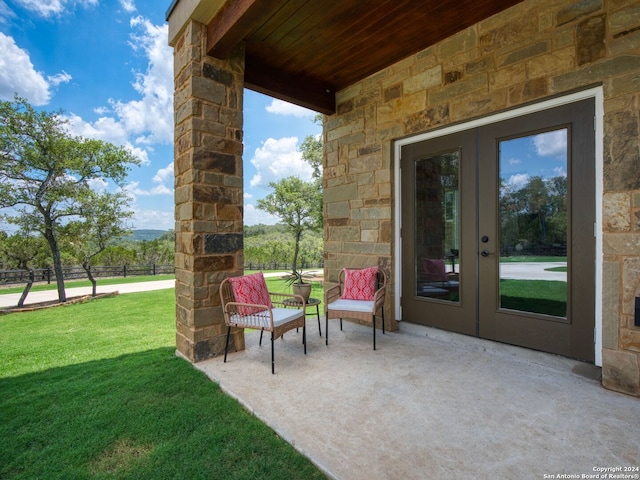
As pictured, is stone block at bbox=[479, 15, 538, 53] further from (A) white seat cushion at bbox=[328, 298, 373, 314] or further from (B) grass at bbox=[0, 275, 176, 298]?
(B) grass at bbox=[0, 275, 176, 298]

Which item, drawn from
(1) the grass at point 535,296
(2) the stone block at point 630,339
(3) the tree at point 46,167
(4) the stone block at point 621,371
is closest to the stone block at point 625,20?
(1) the grass at point 535,296

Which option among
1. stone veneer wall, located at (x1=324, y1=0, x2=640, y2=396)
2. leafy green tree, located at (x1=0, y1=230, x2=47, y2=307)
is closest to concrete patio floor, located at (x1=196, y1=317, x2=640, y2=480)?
stone veneer wall, located at (x1=324, y1=0, x2=640, y2=396)

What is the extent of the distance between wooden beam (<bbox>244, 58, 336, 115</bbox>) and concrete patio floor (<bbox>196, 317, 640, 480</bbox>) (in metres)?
3.07

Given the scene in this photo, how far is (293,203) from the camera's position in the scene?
11.9 metres

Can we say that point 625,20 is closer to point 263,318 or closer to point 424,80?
point 424,80

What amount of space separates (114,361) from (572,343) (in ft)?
13.4

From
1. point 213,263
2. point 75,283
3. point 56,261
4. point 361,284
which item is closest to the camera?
point 213,263

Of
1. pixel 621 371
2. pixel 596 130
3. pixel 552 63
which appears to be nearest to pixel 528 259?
pixel 621 371

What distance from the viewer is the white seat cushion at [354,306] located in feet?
10.1

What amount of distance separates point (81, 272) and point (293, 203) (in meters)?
9.20

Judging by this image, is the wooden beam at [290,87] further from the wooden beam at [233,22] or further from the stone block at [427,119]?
the stone block at [427,119]

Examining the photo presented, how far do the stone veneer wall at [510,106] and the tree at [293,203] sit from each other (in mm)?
7424

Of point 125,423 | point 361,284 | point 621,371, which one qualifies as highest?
point 361,284

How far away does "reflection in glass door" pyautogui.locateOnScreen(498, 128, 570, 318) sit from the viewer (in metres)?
2.58
